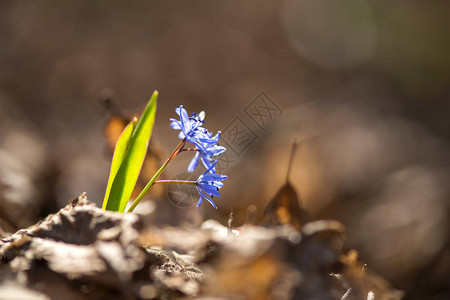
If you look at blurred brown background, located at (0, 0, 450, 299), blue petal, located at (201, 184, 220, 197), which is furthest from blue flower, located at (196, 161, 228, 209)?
blurred brown background, located at (0, 0, 450, 299)

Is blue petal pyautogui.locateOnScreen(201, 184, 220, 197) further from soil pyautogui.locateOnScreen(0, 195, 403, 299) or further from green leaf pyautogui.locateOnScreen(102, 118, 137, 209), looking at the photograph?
soil pyautogui.locateOnScreen(0, 195, 403, 299)

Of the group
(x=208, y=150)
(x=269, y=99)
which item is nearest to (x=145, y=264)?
(x=208, y=150)

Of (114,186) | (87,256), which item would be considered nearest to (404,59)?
(114,186)

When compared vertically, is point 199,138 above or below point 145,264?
above

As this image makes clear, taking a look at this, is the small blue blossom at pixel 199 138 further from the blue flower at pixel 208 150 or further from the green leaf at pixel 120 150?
the green leaf at pixel 120 150

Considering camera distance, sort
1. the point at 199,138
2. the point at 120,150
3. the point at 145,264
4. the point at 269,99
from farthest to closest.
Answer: the point at 269,99
the point at 120,150
the point at 199,138
the point at 145,264

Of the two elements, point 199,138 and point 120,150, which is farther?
point 120,150

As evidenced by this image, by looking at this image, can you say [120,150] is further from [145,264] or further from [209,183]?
[145,264]

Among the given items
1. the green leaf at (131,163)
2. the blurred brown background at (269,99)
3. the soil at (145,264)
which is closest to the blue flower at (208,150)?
the green leaf at (131,163)
